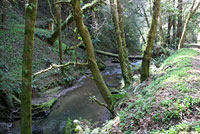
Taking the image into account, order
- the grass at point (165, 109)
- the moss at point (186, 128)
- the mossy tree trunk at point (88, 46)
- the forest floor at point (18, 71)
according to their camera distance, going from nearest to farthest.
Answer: the moss at point (186, 128) < the grass at point (165, 109) < the mossy tree trunk at point (88, 46) < the forest floor at point (18, 71)

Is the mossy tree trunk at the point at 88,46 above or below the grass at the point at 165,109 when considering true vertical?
above

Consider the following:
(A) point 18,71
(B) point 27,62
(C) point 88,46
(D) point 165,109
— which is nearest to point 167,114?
(D) point 165,109

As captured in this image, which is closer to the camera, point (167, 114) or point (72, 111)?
point (167, 114)

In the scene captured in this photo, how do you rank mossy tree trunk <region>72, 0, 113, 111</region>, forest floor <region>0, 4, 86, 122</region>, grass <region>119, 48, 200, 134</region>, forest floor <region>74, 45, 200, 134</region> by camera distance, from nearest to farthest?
forest floor <region>74, 45, 200, 134</region> → grass <region>119, 48, 200, 134</region> → mossy tree trunk <region>72, 0, 113, 111</region> → forest floor <region>0, 4, 86, 122</region>

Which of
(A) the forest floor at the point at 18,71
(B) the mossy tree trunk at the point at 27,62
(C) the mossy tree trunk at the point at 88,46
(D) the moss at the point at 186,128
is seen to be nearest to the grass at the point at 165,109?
(D) the moss at the point at 186,128

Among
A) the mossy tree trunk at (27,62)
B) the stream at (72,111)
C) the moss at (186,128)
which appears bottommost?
the stream at (72,111)

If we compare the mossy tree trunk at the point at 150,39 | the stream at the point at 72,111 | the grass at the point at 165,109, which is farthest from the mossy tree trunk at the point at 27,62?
the mossy tree trunk at the point at 150,39

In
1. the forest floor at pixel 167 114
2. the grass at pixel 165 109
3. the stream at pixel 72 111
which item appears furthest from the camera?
the stream at pixel 72 111

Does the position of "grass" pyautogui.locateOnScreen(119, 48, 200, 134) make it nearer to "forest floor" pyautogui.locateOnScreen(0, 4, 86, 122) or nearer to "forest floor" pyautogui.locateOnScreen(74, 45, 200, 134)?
"forest floor" pyautogui.locateOnScreen(74, 45, 200, 134)

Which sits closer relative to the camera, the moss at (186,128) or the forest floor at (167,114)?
the moss at (186,128)

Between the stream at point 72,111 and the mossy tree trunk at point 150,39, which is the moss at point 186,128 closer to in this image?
Answer: the stream at point 72,111

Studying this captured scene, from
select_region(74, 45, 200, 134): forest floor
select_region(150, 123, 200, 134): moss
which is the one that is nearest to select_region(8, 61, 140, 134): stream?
select_region(74, 45, 200, 134): forest floor

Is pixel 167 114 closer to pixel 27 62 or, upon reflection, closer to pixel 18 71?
pixel 27 62

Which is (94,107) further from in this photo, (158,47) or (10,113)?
(158,47)
